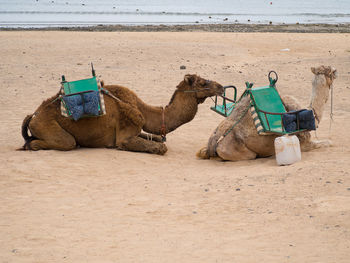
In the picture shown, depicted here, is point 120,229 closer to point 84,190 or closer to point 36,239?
point 36,239

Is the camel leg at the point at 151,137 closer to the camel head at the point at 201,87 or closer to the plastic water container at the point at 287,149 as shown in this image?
the camel head at the point at 201,87

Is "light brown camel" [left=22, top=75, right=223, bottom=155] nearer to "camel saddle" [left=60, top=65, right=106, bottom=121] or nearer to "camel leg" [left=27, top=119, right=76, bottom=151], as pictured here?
"camel leg" [left=27, top=119, right=76, bottom=151]

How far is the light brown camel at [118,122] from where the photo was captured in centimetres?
905

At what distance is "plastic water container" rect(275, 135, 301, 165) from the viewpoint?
7.63 metres

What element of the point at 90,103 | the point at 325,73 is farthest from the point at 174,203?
the point at 325,73

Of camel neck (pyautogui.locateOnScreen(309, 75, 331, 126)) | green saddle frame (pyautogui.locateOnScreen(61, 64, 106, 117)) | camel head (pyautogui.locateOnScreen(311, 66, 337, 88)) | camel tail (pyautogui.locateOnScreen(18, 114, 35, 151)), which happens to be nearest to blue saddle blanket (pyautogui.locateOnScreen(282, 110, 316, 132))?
camel neck (pyautogui.locateOnScreen(309, 75, 331, 126))

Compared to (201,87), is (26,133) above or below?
below

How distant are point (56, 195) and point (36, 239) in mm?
1528

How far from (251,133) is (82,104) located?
A: 281 centimetres

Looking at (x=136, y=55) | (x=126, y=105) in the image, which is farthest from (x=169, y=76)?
(x=126, y=105)

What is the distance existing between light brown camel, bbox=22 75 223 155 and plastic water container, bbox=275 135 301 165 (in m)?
1.84

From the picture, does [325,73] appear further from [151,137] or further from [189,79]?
[151,137]

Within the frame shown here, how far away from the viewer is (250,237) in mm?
5238

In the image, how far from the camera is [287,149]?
25.1ft
